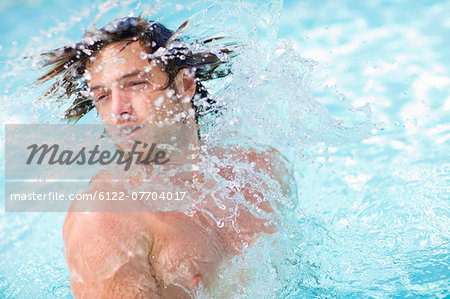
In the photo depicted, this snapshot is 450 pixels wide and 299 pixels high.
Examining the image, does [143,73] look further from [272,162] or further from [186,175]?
[272,162]

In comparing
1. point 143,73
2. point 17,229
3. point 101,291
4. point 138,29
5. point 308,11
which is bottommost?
point 17,229

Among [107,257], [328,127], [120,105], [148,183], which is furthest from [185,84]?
[107,257]

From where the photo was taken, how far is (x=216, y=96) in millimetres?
2965

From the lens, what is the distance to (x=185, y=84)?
265 centimetres

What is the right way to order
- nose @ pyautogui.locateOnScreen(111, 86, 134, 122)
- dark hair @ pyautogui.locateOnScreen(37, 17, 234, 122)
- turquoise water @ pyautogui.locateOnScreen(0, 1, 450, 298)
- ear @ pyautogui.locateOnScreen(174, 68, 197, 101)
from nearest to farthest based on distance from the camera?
nose @ pyautogui.locateOnScreen(111, 86, 134, 122)
dark hair @ pyautogui.locateOnScreen(37, 17, 234, 122)
turquoise water @ pyautogui.locateOnScreen(0, 1, 450, 298)
ear @ pyautogui.locateOnScreen(174, 68, 197, 101)

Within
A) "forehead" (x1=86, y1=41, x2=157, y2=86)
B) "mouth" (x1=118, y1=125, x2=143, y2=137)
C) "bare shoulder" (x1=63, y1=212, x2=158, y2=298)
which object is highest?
"forehead" (x1=86, y1=41, x2=157, y2=86)

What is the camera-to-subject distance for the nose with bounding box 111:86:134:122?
6.84 feet

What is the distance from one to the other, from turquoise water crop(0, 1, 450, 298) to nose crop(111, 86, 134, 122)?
0.42m

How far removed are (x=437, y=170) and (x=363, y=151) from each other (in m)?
1.07

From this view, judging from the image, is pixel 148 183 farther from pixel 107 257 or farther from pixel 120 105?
pixel 107 257

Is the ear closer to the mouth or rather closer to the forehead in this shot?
the forehead

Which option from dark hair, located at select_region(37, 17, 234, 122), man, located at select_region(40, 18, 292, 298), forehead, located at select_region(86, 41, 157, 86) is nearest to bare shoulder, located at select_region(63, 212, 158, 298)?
man, located at select_region(40, 18, 292, 298)

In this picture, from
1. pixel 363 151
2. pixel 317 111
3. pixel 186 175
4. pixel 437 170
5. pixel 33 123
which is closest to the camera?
pixel 186 175

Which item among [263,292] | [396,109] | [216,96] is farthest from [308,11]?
[263,292]
